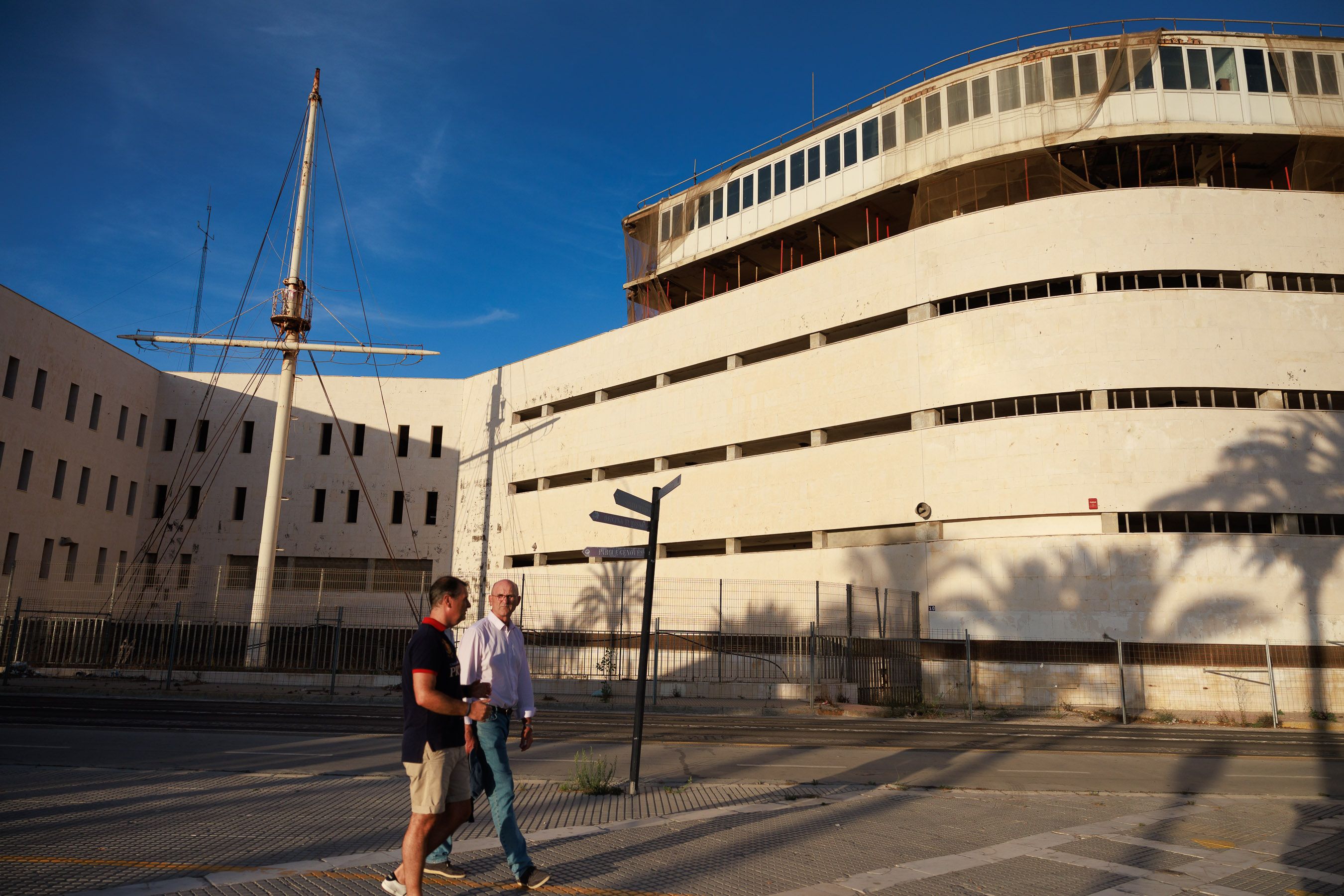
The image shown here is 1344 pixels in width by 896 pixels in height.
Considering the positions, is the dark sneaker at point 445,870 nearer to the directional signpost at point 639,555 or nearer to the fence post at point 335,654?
the directional signpost at point 639,555

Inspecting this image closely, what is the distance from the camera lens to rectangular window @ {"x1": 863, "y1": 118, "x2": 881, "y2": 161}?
34.1 meters

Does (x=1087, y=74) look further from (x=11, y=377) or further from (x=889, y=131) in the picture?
(x=11, y=377)

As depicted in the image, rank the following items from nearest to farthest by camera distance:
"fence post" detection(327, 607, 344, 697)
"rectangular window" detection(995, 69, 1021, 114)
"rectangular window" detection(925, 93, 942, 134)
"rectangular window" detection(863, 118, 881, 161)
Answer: "fence post" detection(327, 607, 344, 697) < "rectangular window" detection(995, 69, 1021, 114) < "rectangular window" detection(925, 93, 942, 134) < "rectangular window" detection(863, 118, 881, 161)

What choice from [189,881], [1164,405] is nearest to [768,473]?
[1164,405]

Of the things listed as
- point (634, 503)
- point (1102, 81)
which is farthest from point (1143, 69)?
point (634, 503)

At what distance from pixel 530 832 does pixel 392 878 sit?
1.72 meters

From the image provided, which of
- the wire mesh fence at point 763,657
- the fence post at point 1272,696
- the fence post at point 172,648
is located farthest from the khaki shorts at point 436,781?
the fence post at point 1272,696

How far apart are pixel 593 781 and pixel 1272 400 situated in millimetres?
26006

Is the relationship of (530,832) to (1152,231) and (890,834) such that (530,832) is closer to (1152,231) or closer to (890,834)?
(890,834)

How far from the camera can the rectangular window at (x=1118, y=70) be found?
29.3 meters

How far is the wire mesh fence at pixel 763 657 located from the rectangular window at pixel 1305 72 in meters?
18.3

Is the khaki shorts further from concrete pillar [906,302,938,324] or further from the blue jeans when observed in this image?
concrete pillar [906,302,938,324]

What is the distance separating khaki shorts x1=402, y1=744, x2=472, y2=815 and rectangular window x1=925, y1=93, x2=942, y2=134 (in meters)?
31.9

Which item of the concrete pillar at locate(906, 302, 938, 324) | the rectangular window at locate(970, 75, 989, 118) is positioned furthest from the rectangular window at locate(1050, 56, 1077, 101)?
the concrete pillar at locate(906, 302, 938, 324)
